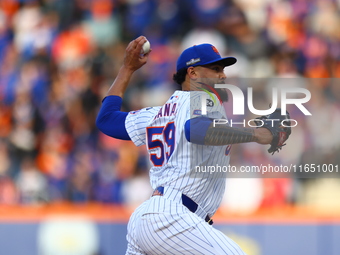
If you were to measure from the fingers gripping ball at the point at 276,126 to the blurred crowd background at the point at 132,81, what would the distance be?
106 inches

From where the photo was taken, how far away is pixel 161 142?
3.25m

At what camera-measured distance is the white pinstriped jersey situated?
311 centimetres

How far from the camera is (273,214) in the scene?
5.72 metres

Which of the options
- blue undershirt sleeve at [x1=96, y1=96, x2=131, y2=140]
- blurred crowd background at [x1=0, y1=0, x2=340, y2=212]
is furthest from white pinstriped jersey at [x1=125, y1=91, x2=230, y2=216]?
blurred crowd background at [x1=0, y1=0, x2=340, y2=212]

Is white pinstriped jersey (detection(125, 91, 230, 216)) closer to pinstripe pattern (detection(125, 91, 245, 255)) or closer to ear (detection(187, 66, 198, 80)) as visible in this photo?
pinstripe pattern (detection(125, 91, 245, 255))

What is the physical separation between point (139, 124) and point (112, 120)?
0.73ft

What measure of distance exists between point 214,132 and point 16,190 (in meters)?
4.19

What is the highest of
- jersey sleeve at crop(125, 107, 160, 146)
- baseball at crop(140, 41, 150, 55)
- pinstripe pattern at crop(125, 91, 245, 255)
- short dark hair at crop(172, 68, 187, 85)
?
baseball at crop(140, 41, 150, 55)

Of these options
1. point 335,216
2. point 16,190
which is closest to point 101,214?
point 16,190

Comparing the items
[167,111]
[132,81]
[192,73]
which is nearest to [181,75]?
[192,73]

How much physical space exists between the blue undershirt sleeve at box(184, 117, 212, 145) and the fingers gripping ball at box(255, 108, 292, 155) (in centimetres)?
33

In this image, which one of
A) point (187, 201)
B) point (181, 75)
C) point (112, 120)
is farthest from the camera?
point (112, 120)

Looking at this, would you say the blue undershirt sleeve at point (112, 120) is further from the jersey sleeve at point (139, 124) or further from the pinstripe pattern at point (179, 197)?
the pinstripe pattern at point (179, 197)

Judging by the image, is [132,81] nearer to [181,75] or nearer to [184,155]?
[181,75]
